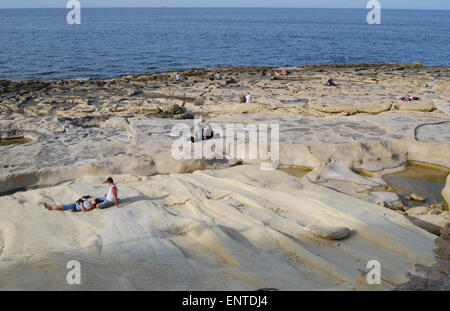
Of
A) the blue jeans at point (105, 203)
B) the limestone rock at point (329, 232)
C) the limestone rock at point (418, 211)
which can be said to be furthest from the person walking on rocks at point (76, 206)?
the limestone rock at point (418, 211)

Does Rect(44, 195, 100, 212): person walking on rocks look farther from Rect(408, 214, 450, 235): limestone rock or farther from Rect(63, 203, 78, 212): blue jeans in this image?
Rect(408, 214, 450, 235): limestone rock

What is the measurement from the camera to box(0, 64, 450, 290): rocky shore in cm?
527

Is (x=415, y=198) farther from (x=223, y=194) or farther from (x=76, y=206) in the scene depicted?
(x=76, y=206)

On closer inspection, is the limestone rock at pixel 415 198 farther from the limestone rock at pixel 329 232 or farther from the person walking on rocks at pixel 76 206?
the person walking on rocks at pixel 76 206

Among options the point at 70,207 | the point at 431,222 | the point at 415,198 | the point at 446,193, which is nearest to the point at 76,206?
the point at 70,207

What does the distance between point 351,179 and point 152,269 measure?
6.40 metres

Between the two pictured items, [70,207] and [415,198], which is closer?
[70,207]

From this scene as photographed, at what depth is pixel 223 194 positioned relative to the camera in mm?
8359

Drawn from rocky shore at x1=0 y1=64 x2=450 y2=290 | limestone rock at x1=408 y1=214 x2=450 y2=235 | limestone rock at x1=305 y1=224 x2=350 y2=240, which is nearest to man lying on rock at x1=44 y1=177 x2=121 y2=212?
rocky shore at x1=0 y1=64 x2=450 y2=290

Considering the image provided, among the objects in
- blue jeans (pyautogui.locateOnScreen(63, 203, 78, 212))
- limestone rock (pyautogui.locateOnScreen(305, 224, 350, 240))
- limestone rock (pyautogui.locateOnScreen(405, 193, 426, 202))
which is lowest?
limestone rock (pyautogui.locateOnScreen(405, 193, 426, 202))

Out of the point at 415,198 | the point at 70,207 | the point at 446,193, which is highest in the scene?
the point at 70,207

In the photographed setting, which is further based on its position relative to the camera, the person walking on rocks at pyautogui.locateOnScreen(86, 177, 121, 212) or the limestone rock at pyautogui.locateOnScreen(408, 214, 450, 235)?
the person walking on rocks at pyautogui.locateOnScreen(86, 177, 121, 212)

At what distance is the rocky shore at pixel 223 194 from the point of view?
17.3ft

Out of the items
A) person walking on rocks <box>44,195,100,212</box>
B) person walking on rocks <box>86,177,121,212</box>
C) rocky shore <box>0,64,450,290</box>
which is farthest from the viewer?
person walking on rocks <box>86,177,121,212</box>
